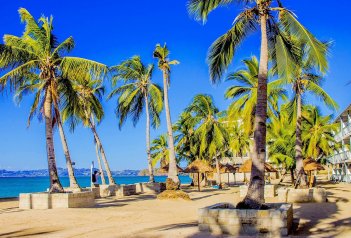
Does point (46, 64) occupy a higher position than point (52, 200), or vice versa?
point (46, 64)

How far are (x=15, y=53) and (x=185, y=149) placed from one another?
88.3 ft

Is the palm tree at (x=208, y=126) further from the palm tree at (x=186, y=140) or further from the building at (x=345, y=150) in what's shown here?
the building at (x=345, y=150)

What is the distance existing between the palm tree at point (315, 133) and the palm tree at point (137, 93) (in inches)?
520

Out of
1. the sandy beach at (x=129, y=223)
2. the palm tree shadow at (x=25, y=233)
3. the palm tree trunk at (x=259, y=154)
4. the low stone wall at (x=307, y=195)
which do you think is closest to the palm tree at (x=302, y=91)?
the low stone wall at (x=307, y=195)

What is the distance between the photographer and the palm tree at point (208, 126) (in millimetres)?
35188

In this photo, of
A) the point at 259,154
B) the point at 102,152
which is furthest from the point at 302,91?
the point at 102,152

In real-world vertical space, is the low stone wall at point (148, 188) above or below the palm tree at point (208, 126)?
below

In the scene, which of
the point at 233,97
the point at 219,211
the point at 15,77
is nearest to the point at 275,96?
the point at 233,97

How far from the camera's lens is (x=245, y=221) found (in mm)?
9844

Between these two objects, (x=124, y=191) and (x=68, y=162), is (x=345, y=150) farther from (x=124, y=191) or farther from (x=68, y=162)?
(x=68, y=162)

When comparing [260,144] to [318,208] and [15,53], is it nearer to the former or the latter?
[318,208]

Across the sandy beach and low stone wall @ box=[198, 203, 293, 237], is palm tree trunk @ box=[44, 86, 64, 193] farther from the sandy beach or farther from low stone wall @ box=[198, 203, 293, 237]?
low stone wall @ box=[198, 203, 293, 237]

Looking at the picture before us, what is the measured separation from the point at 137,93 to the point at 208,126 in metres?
7.12

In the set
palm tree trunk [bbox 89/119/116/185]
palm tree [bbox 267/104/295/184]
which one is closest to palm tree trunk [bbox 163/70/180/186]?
palm tree trunk [bbox 89/119/116/185]
